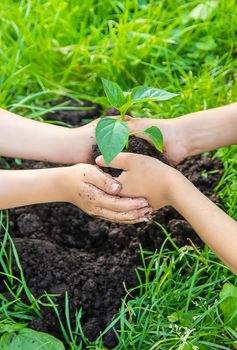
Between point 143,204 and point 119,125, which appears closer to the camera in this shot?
point 119,125

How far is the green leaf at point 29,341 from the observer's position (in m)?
2.05

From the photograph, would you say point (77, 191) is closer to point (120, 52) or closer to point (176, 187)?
point (176, 187)

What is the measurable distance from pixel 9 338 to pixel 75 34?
1.26m

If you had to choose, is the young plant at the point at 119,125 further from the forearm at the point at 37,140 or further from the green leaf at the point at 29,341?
the green leaf at the point at 29,341

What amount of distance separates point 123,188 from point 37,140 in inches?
14.0

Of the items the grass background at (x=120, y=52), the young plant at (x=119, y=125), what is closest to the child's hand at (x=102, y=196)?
the young plant at (x=119, y=125)

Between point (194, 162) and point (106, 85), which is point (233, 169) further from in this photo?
point (106, 85)

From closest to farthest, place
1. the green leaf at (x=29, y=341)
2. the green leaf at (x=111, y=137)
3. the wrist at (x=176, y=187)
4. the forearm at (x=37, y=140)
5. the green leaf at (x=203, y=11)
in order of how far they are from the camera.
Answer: the green leaf at (x=111, y=137) < the wrist at (x=176, y=187) < the green leaf at (x=29, y=341) < the forearm at (x=37, y=140) < the green leaf at (x=203, y=11)

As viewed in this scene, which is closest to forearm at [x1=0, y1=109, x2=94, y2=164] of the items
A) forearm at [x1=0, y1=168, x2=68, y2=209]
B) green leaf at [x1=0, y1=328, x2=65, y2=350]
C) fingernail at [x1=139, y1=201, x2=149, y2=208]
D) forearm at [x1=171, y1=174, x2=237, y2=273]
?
forearm at [x1=0, y1=168, x2=68, y2=209]

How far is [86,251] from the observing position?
7.57 ft

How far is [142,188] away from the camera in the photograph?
1.97m

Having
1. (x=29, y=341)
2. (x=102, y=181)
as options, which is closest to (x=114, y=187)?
(x=102, y=181)

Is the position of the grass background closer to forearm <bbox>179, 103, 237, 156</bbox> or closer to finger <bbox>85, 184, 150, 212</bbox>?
forearm <bbox>179, 103, 237, 156</bbox>

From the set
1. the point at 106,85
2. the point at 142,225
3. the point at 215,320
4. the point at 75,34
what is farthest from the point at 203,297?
the point at 75,34
